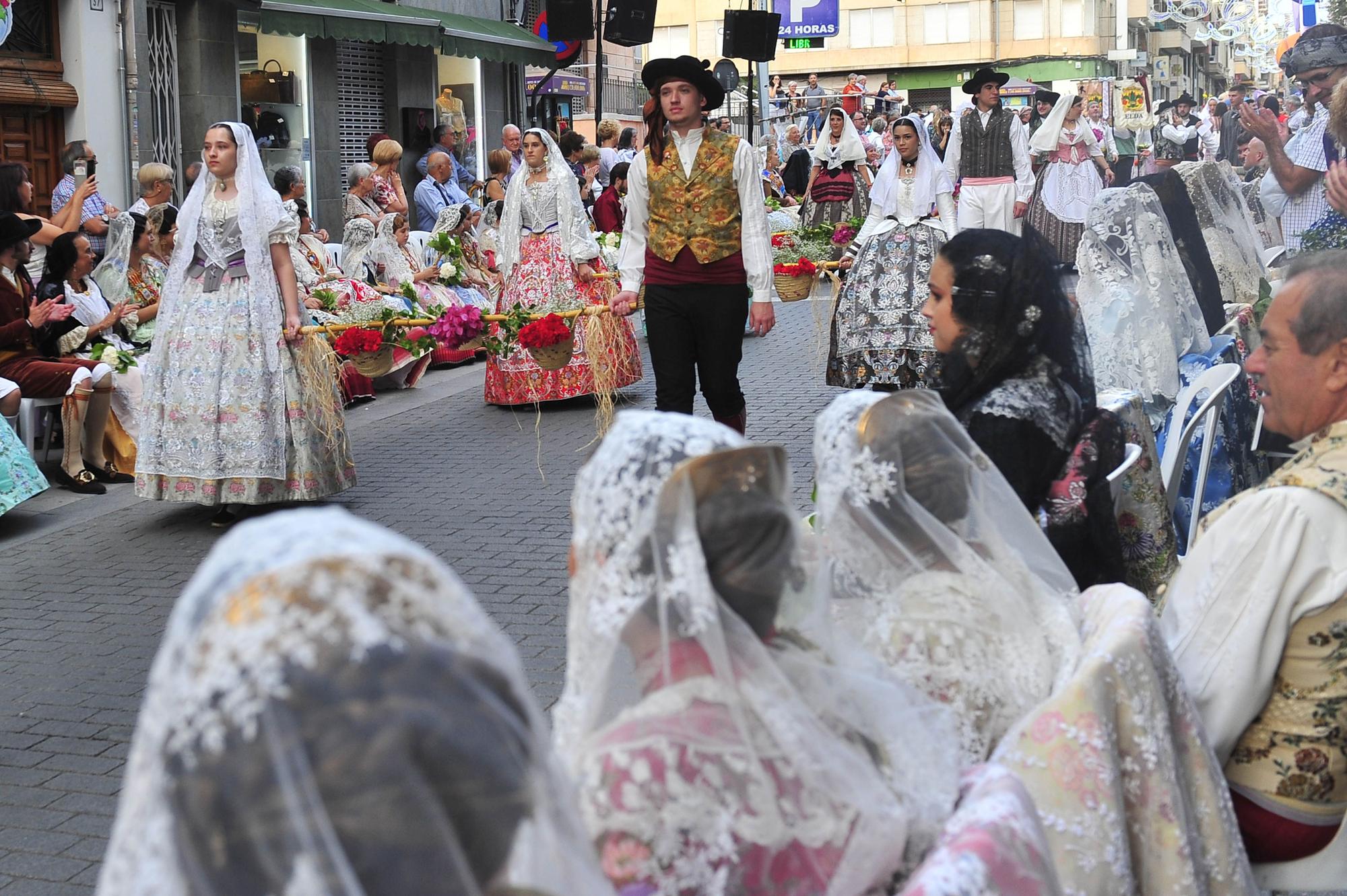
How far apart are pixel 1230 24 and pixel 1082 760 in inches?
744

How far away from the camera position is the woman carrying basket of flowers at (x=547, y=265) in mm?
10266

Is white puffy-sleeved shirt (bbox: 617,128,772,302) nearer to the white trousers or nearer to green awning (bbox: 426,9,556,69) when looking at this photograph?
the white trousers

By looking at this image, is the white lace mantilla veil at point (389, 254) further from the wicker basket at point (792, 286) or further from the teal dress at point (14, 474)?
the teal dress at point (14, 474)

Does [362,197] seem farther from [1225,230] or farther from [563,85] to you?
[563,85]

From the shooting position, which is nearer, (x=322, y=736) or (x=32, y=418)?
(x=322, y=736)

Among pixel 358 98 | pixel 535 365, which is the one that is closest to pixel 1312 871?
pixel 535 365

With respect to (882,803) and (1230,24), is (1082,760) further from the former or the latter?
(1230,24)

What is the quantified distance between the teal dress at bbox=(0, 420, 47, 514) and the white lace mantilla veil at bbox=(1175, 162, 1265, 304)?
19.0 ft

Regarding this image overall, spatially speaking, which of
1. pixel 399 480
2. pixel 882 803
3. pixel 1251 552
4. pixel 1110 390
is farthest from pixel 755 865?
pixel 399 480

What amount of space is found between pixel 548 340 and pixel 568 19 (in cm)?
800

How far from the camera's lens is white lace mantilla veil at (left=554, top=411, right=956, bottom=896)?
171cm

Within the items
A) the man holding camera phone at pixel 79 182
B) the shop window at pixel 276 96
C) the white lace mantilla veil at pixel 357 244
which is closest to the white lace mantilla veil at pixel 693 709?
A: the man holding camera phone at pixel 79 182

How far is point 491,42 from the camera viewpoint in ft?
71.4

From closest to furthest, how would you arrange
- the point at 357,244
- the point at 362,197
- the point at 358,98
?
the point at 357,244, the point at 362,197, the point at 358,98
